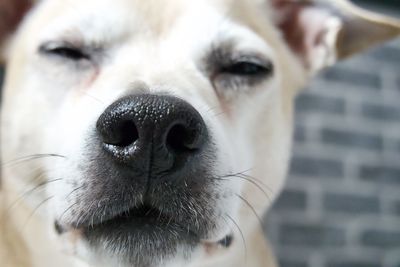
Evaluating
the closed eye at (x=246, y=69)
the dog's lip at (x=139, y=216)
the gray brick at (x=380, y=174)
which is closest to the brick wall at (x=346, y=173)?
the gray brick at (x=380, y=174)

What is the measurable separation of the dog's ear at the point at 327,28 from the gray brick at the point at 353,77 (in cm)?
112

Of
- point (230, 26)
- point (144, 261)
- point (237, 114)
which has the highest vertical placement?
point (230, 26)

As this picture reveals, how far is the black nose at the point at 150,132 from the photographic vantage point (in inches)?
27.2

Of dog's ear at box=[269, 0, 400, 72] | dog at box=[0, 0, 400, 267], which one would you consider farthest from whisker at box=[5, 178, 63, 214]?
dog's ear at box=[269, 0, 400, 72]

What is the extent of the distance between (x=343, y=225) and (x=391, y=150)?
1.42 feet

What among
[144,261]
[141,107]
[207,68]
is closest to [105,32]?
[207,68]

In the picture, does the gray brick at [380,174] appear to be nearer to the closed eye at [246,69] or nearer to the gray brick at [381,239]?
the gray brick at [381,239]

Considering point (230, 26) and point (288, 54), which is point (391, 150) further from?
point (230, 26)

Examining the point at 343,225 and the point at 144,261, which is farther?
the point at 343,225

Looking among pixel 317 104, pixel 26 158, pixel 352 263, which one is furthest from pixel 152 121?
pixel 352 263

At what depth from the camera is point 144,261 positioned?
768 mm

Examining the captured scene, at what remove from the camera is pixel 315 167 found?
230 cm

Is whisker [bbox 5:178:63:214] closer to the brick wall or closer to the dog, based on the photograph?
the dog

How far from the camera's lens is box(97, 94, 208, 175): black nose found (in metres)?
0.69
